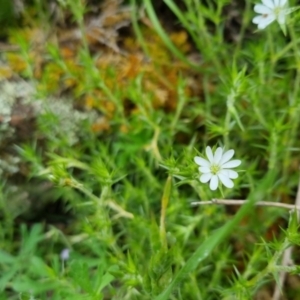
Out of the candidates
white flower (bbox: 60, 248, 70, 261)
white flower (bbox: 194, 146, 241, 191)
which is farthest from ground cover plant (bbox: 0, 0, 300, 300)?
white flower (bbox: 194, 146, 241, 191)

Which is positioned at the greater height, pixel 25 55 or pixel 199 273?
pixel 25 55

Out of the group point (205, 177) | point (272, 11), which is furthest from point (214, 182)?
point (272, 11)

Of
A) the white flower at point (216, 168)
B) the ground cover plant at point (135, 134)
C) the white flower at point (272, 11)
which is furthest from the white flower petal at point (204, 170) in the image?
the white flower at point (272, 11)

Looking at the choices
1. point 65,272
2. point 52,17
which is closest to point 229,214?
point 65,272

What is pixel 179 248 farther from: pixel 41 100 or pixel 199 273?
pixel 41 100

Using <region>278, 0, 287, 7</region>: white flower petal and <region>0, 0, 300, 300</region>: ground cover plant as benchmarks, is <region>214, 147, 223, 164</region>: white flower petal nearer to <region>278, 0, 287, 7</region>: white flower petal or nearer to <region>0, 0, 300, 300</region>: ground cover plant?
<region>0, 0, 300, 300</region>: ground cover plant

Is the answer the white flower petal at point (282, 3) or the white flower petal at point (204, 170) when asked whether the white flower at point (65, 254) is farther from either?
the white flower petal at point (282, 3)

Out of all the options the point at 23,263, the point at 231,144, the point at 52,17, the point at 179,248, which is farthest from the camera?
the point at 52,17
